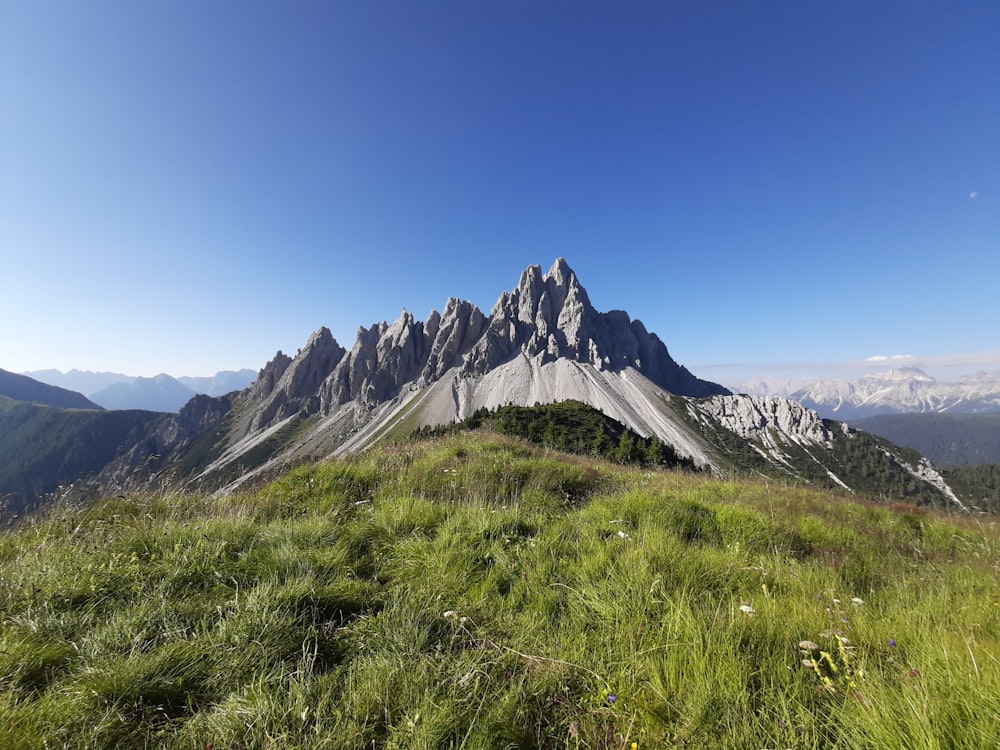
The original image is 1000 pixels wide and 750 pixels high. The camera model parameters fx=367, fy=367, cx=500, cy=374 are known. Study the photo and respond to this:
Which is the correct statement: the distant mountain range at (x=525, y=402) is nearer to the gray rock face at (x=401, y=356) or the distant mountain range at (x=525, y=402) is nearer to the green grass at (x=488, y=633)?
the gray rock face at (x=401, y=356)

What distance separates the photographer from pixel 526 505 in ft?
22.6

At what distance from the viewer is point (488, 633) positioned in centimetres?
329

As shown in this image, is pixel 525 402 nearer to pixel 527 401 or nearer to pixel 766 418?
pixel 527 401

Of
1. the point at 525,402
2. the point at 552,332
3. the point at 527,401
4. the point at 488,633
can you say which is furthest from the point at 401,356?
the point at 488,633

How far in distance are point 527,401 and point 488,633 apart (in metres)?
154

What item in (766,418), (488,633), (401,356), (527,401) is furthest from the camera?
(401,356)

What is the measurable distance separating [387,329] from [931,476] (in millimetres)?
230720

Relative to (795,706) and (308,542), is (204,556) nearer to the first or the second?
(308,542)

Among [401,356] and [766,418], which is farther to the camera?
[401,356]

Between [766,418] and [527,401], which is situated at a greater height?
[527,401]

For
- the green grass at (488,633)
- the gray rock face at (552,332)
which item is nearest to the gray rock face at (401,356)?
the gray rock face at (552,332)

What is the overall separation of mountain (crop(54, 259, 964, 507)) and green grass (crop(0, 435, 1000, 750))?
122 m

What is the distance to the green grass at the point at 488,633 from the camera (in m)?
2.30

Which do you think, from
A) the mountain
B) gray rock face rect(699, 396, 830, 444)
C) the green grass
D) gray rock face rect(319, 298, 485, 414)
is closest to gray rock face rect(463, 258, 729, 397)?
the mountain
